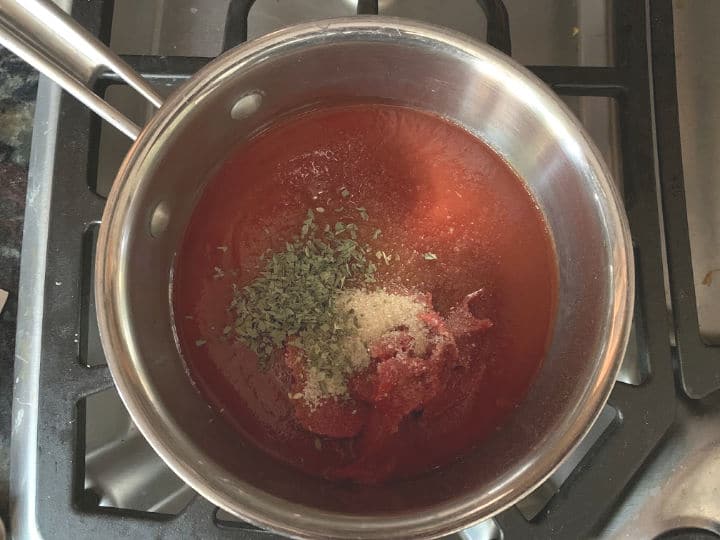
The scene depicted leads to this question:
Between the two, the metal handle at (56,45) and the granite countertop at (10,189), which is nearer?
the metal handle at (56,45)

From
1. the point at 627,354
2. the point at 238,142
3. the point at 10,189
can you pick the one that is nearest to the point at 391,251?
the point at 238,142

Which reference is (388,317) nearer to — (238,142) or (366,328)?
(366,328)

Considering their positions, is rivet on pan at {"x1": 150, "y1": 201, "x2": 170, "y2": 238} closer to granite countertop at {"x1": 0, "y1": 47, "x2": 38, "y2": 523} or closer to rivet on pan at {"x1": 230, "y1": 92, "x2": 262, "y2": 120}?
rivet on pan at {"x1": 230, "y1": 92, "x2": 262, "y2": 120}

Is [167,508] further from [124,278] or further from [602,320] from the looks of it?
[602,320]

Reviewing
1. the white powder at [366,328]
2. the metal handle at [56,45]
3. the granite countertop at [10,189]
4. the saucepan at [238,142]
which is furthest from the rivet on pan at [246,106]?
the granite countertop at [10,189]

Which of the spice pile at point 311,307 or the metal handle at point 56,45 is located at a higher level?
the metal handle at point 56,45

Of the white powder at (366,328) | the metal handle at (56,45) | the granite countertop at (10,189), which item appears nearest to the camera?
the metal handle at (56,45)

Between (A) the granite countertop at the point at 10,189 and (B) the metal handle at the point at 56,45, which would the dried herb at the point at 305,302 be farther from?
(A) the granite countertop at the point at 10,189
